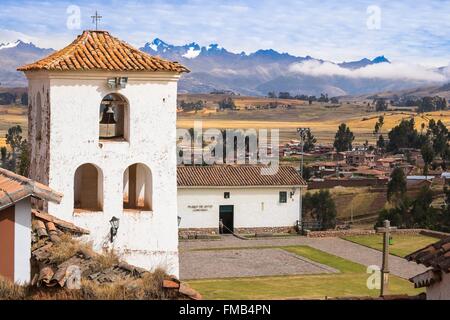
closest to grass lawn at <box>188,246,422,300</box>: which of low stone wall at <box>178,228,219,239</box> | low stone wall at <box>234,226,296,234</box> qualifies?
low stone wall at <box>178,228,219,239</box>

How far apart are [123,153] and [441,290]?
5870mm

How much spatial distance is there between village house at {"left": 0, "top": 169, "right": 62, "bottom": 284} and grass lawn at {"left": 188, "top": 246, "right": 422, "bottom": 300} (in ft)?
44.8

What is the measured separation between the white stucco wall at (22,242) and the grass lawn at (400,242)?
2424 cm

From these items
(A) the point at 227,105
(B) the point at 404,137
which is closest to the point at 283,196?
(B) the point at 404,137

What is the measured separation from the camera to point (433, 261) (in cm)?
1046

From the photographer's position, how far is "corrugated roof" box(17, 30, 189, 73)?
14359 mm

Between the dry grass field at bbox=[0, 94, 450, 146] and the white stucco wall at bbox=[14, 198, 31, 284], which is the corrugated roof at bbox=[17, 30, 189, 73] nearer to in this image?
the white stucco wall at bbox=[14, 198, 31, 284]

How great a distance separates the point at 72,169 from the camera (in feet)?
46.7

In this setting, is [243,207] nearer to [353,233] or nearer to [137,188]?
[353,233]

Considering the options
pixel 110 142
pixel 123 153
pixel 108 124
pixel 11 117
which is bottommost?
pixel 123 153

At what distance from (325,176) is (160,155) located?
5318 cm

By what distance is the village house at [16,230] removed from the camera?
908 cm
